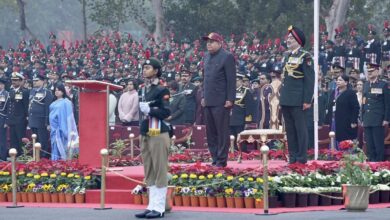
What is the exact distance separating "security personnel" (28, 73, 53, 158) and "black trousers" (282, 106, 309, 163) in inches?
397

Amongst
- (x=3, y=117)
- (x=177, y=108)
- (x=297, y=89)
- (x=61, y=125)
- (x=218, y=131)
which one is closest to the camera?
(x=297, y=89)

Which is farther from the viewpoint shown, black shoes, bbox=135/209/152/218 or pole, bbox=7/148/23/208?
pole, bbox=7/148/23/208

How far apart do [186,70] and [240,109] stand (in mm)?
4163

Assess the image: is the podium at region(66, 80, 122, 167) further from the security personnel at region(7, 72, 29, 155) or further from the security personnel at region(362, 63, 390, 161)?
the security personnel at region(7, 72, 29, 155)

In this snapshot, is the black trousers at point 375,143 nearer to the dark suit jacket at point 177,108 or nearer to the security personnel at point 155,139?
the dark suit jacket at point 177,108

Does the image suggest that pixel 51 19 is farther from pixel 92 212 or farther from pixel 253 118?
pixel 92 212

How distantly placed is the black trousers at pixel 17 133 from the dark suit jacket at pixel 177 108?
11.3 feet

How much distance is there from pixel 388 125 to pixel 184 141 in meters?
5.24

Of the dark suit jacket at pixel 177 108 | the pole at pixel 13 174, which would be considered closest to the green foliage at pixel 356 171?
the pole at pixel 13 174

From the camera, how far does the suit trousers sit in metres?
15.5

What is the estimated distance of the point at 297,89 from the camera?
17688 millimetres

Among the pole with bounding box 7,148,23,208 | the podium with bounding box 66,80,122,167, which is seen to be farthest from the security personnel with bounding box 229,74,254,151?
the pole with bounding box 7,148,23,208

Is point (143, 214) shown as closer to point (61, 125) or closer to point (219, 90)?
point (219, 90)

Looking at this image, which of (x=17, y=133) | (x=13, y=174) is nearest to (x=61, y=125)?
(x=17, y=133)
